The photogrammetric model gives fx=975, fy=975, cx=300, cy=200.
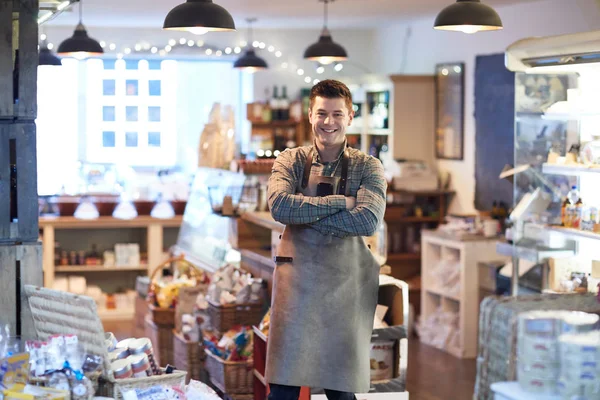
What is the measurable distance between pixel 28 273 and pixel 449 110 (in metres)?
6.69

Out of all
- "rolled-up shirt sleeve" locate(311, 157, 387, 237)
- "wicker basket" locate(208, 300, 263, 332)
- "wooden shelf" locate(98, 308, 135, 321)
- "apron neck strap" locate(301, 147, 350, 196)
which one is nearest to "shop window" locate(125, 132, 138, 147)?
"wooden shelf" locate(98, 308, 135, 321)

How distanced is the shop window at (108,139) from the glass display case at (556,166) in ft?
24.1

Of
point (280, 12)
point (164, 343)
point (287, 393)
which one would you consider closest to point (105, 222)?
point (280, 12)

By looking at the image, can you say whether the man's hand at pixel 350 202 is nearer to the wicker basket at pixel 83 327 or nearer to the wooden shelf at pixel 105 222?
the wicker basket at pixel 83 327

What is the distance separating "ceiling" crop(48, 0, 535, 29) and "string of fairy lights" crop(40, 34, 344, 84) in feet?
0.99

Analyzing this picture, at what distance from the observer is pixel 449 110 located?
33.0 feet

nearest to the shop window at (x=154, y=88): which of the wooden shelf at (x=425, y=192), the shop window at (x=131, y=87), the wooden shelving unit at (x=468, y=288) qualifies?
the shop window at (x=131, y=87)

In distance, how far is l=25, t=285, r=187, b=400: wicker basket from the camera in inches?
134

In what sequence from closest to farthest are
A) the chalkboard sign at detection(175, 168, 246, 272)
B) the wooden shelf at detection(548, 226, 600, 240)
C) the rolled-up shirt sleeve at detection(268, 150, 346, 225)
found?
the rolled-up shirt sleeve at detection(268, 150, 346, 225) → the wooden shelf at detection(548, 226, 600, 240) → the chalkboard sign at detection(175, 168, 246, 272)

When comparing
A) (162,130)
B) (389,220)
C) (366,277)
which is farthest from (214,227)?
(162,130)

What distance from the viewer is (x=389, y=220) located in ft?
31.4

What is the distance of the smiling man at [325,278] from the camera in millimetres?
3908

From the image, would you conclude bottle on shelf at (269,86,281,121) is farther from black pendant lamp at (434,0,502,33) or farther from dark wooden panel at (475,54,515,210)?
black pendant lamp at (434,0,502,33)

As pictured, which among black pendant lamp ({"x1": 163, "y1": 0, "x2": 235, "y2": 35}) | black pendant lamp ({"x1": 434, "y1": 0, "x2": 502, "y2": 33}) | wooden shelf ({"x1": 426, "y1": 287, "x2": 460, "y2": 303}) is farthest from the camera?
wooden shelf ({"x1": 426, "y1": 287, "x2": 460, "y2": 303})
